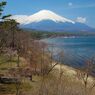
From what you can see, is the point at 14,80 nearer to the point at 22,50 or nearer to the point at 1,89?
the point at 1,89

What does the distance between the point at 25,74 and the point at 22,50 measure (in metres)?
35.6

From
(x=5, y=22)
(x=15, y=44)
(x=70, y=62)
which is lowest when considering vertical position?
(x=70, y=62)

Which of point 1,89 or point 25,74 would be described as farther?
point 25,74

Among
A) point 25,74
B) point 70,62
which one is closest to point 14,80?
point 25,74

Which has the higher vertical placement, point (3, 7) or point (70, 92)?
point (3, 7)

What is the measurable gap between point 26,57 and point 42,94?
53953mm

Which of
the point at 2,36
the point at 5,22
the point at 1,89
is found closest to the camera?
the point at 1,89

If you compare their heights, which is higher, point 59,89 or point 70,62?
point 59,89

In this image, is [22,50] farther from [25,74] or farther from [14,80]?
[14,80]

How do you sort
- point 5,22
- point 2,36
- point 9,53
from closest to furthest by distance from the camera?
point 5,22, point 2,36, point 9,53

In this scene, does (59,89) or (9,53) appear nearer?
(59,89)

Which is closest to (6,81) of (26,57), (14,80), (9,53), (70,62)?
(14,80)

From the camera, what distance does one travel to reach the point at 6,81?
44.1 metres

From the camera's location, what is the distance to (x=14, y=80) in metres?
40.9
